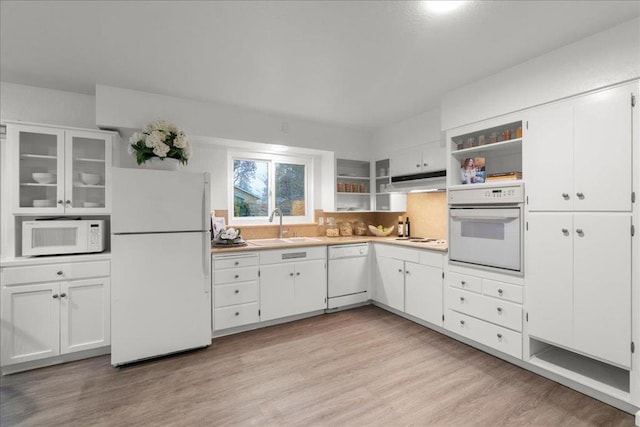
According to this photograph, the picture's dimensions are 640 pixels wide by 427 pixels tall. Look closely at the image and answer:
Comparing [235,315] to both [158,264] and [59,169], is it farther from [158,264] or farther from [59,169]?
[59,169]

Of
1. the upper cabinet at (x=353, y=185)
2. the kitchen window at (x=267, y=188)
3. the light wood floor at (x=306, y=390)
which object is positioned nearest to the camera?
the light wood floor at (x=306, y=390)

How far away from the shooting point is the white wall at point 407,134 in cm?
352

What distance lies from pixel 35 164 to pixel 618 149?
14.6ft

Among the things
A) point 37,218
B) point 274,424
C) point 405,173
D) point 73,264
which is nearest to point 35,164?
point 37,218

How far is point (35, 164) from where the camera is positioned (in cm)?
266

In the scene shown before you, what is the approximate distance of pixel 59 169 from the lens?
267 centimetres

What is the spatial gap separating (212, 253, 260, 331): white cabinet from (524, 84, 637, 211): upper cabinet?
2616mm

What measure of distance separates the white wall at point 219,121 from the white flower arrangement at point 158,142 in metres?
0.25

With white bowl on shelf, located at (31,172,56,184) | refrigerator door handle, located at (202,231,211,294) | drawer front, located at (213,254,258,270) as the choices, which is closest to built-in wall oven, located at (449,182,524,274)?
drawer front, located at (213,254,258,270)

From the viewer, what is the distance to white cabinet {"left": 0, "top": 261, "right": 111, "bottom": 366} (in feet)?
A: 7.86

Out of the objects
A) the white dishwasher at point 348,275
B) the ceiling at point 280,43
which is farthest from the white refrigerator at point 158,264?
the white dishwasher at point 348,275

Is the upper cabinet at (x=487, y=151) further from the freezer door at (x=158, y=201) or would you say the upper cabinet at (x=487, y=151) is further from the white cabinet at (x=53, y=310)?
the white cabinet at (x=53, y=310)

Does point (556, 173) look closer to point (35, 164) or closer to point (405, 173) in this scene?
point (405, 173)

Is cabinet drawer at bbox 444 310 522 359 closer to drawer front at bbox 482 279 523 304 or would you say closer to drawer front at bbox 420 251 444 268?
drawer front at bbox 482 279 523 304
